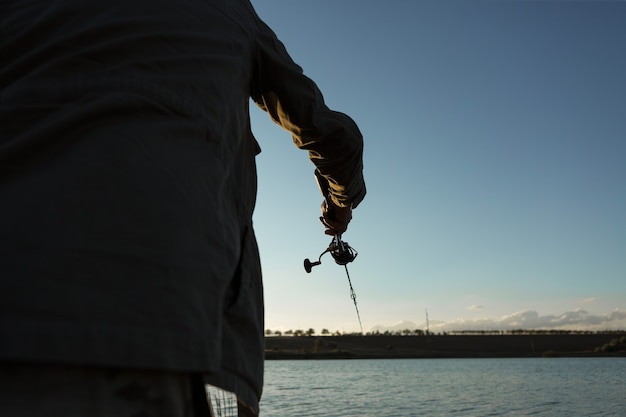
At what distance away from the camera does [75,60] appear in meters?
0.58

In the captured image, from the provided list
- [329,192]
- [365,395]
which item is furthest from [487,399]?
[329,192]

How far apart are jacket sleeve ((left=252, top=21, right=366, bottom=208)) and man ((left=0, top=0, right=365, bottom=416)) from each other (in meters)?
0.13

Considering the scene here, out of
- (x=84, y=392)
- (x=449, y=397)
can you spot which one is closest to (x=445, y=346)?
(x=449, y=397)

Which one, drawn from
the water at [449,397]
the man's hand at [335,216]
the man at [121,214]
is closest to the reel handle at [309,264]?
the man's hand at [335,216]

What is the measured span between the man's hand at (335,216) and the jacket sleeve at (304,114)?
0.26m

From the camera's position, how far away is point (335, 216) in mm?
1438

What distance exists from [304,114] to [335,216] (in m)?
0.56

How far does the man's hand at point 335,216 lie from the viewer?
4.52 feet

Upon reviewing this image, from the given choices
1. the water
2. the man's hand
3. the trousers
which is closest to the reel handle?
the man's hand

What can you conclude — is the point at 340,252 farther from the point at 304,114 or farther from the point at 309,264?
the point at 304,114

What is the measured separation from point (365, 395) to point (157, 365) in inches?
674

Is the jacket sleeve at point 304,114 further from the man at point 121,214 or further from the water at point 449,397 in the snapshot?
the water at point 449,397

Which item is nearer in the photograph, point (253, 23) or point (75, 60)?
point (75, 60)

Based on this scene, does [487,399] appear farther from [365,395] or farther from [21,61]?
[21,61]
